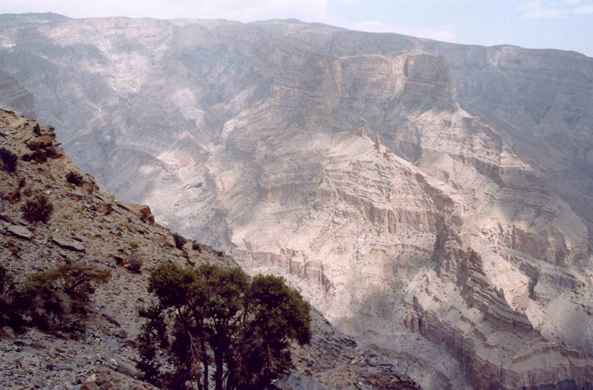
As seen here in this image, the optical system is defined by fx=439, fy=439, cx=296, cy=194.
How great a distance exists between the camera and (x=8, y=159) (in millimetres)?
17797

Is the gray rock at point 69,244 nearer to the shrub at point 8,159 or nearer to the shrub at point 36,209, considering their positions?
the shrub at point 36,209

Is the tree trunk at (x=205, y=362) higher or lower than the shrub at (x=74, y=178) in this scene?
lower

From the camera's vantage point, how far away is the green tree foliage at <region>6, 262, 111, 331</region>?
1188 cm

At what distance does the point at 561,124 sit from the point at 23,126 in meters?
119

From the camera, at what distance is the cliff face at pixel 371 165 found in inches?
1676

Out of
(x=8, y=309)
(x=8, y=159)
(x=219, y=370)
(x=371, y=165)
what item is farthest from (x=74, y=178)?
(x=371, y=165)

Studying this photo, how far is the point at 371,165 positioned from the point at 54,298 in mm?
51562

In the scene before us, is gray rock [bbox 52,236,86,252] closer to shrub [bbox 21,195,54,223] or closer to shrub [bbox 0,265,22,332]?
shrub [bbox 21,195,54,223]

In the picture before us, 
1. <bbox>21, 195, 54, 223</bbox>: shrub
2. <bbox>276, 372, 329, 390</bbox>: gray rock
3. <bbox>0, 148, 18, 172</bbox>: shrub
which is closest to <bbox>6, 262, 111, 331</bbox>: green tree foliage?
<bbox>21, 195, 54, 223</bbox>: shrub

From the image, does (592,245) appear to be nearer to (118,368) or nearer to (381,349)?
(381,349)

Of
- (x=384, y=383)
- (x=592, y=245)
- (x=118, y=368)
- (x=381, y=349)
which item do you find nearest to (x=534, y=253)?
(x=592, y=245)

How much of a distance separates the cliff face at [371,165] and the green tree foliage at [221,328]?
2932cm

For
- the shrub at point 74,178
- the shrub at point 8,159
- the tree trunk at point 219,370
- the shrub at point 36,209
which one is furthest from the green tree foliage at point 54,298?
the shrub at point 74,178

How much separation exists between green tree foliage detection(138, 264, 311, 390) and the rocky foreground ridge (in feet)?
3.75
